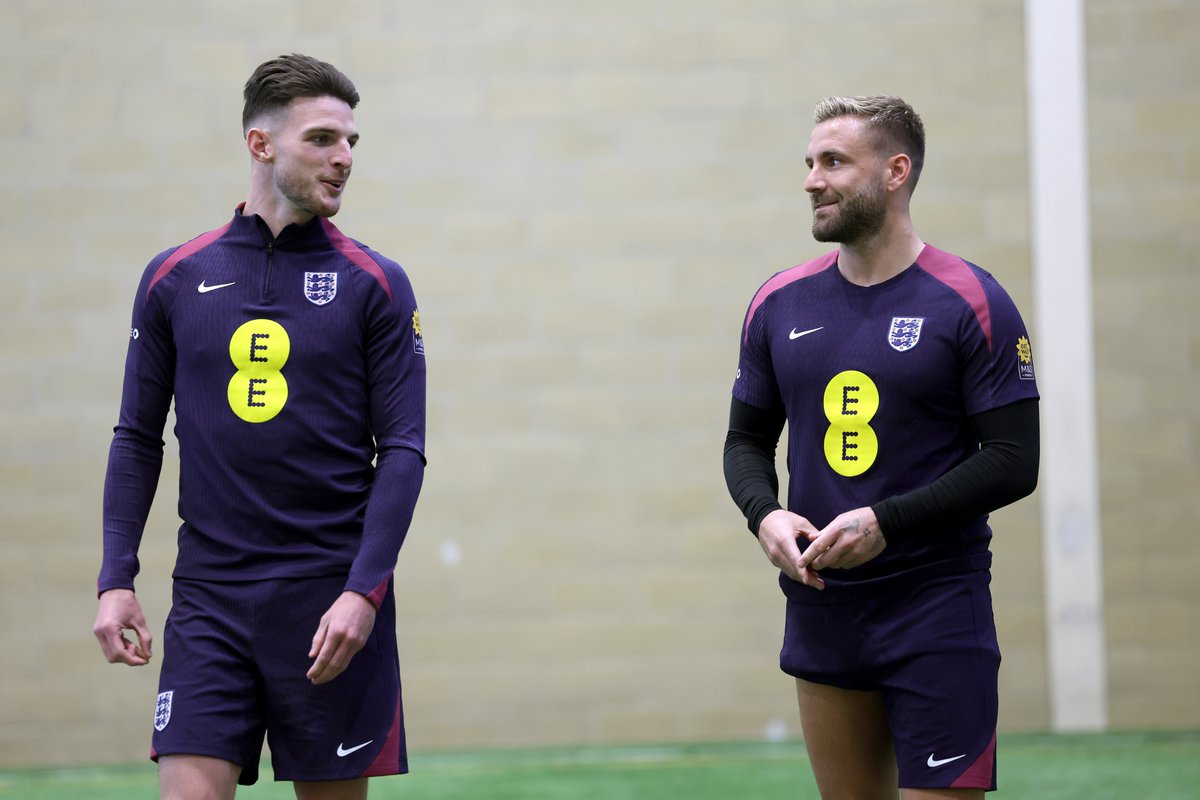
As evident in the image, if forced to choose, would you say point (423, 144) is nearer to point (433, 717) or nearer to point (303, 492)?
point (433, 717)

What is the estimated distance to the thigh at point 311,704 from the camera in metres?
2.20

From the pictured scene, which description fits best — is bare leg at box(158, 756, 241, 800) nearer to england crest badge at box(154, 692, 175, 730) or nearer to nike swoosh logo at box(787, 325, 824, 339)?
england crest badge at box(154, 692, 175, 730)

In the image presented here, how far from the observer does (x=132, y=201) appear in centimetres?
496

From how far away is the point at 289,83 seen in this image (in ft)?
7.54

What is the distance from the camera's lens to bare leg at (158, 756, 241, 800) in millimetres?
2111

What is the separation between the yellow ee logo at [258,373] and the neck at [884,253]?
973 millimetres

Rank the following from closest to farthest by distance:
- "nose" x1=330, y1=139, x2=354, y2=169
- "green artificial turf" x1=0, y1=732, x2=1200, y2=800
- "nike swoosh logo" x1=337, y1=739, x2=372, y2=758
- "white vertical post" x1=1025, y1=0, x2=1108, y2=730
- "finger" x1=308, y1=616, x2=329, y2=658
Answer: "finger" x1=308, y1=616, x2=329, y2=658 < "nike swoosh logo" x1=337, y1=739, x2=372, y2=758 < "nose" x1=330, y1=139, x2=354, y2=169 < "green artificial turf" x1=0, y1=732, x2=1200, y2=800 < "white vertical post" x1=1025, y1=0, x2=1108, y2=730

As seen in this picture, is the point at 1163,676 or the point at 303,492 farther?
the point at 1163,676

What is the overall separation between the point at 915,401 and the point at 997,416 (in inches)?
5.1

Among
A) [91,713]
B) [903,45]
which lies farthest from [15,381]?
[903,45]

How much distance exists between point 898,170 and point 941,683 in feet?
2.81

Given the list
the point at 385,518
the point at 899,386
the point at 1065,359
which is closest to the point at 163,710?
the point at 385,518

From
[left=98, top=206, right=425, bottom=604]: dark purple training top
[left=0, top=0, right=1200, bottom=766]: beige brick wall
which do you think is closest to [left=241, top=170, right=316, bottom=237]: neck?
[left=98, top=206, right=425, bottom=604]: dark purple training top

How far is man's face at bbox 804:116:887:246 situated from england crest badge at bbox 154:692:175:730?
4.25 feet
